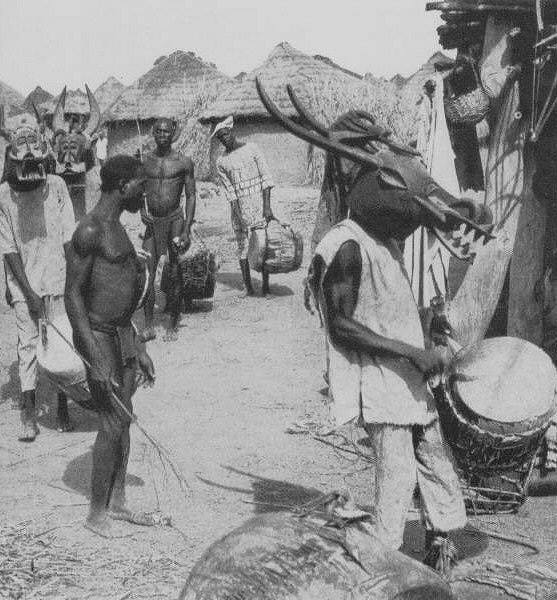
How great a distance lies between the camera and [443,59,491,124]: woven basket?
6754 mm

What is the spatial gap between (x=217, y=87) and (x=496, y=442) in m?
24.7

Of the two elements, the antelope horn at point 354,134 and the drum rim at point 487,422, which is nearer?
the antelope horn at point 354,134

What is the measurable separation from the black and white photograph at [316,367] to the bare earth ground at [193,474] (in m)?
0.02

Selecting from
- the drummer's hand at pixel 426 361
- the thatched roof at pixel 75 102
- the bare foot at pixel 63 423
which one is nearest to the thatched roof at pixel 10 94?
the thatched roof at pixel 75 102

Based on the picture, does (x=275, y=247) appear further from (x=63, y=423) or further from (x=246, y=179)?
(x=63, y=423)

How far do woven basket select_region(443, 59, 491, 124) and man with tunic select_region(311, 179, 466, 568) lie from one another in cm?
308

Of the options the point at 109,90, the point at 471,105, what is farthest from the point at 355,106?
the point at 109,90

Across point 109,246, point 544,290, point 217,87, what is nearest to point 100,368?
point 109,246

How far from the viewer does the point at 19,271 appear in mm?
6781

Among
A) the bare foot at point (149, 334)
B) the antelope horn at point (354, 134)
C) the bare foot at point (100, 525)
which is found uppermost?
the antelope horn at point (354, 134)

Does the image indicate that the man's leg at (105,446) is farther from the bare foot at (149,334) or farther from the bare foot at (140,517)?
the bare foot at (149,334)

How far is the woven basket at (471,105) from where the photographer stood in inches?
266

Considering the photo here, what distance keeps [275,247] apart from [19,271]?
4521 millimetres

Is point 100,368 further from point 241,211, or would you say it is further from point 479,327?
point 241,211
